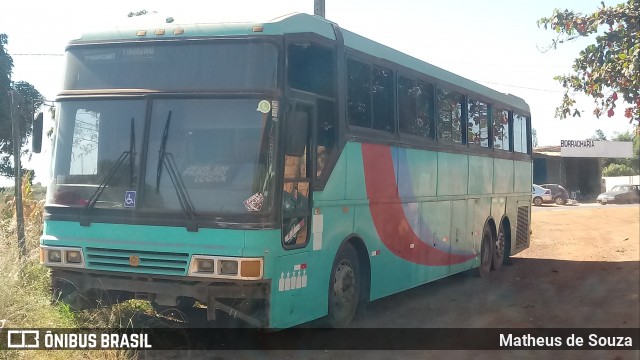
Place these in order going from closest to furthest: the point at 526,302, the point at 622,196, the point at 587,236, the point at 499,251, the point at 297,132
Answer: the point at 297,132, the point at 526,302, the point at 499,251, the point at 587,236, the point at 622,196

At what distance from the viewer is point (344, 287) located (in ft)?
26.0

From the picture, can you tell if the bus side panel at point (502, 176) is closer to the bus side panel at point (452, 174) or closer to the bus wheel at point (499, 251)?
the bus wheel at point (499, 251)

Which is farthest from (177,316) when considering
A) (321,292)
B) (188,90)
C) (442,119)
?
(442,119)

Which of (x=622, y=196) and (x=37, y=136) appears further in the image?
(x=622, y=196)

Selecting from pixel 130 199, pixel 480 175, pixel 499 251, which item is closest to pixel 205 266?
pixel 130 199

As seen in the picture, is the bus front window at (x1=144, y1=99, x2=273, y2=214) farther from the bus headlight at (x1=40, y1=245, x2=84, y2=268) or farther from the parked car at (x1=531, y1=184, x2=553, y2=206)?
the parked car at (x1=531, y1=184, x2=553, y2=206)

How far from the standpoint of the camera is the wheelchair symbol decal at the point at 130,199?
648 cm

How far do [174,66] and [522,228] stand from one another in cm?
1159

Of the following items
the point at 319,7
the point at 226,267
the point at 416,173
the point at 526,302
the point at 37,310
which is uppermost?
the point at 319,7

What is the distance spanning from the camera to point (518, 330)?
27.4 ft

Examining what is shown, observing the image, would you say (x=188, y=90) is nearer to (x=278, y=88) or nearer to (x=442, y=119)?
(x=278, y=88)

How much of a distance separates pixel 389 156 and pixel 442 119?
228 centimetres

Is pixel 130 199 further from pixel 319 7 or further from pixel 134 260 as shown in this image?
pixel 319 7

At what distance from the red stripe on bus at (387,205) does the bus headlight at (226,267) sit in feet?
8.40
